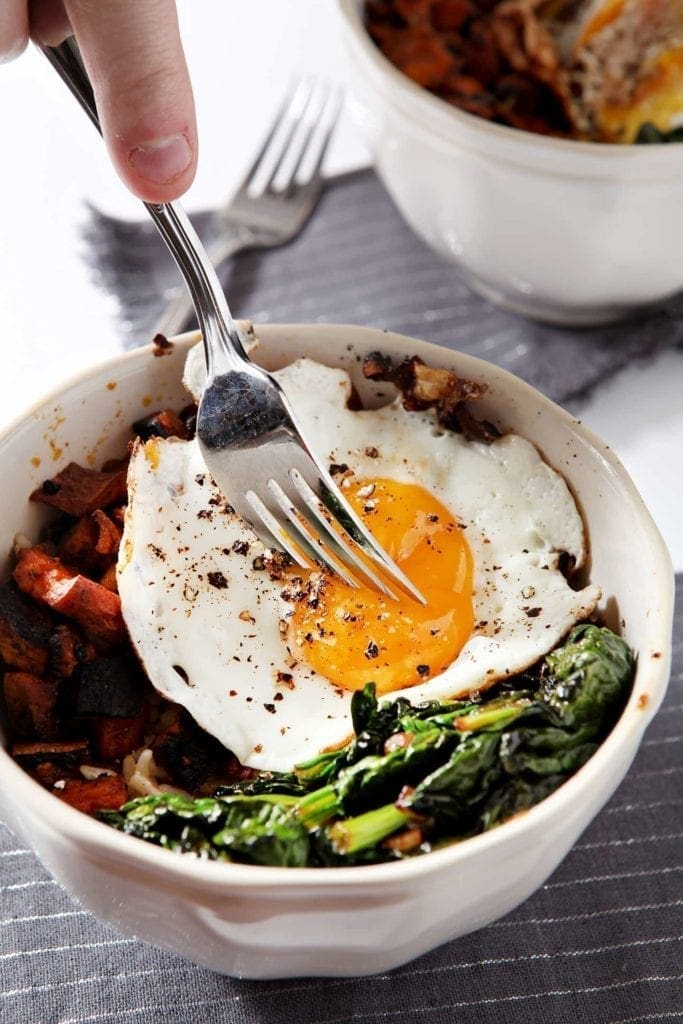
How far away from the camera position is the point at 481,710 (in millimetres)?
2338

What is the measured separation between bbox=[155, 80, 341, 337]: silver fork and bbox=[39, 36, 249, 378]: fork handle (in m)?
1.55

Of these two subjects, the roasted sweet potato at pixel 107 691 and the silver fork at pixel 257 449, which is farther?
the silver fork at pixel 257 449

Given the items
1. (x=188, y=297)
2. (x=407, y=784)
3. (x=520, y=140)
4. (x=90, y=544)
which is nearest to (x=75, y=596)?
(x=90, y=544)

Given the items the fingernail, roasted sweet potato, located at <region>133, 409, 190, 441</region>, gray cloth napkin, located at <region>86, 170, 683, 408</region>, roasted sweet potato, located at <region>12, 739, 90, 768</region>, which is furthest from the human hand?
gray cloth napkin, located at <region>86, 170, 683, 408</region>

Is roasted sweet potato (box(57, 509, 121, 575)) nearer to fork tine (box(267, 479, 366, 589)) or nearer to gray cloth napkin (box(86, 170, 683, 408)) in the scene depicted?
fork tine (box(267, 479, 366, 589))

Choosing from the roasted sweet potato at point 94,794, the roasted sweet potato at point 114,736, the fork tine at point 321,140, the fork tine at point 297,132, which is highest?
the roasted sweet potato at point 94,794

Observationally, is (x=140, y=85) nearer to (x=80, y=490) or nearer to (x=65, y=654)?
(x=80, y=490)

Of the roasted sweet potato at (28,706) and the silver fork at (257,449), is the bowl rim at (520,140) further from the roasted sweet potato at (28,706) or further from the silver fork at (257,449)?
the roasted sweet potato at (28,706)

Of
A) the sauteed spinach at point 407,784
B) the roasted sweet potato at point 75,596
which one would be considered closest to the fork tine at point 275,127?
the roasted sweet potato at point 75,596

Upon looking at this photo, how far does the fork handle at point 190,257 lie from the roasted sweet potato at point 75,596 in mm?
597

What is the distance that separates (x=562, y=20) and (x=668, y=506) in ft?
6.25

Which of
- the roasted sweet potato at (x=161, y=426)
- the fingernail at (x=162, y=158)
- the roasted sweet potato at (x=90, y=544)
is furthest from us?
the roasted sweet potato at (x=161, y=426)

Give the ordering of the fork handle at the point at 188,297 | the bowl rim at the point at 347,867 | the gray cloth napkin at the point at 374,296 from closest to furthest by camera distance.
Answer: the bowl rim at the point at 347,867 → the fork handle at the point at 188,297 → the gray cloth napkin at the point at 374,296

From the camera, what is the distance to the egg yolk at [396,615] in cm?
265
